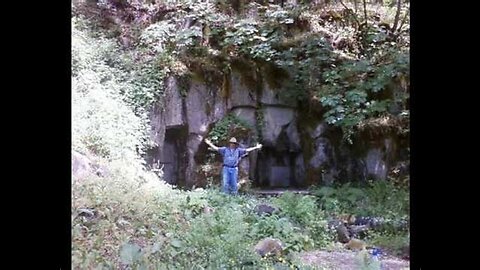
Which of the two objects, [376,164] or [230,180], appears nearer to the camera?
[230,180]

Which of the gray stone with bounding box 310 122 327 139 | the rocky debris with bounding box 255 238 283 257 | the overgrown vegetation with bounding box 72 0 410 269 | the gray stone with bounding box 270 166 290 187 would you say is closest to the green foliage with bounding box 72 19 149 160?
the overgrown vegetation with bounding box 72 0 410 269

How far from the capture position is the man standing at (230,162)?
12.4ft

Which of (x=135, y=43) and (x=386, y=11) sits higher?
(x=386, y=11)

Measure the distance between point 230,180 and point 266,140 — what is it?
67cm

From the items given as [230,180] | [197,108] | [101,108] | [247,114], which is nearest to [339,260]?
[230,180]

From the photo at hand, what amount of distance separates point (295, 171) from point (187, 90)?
1166mm

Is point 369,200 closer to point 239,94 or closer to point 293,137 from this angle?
point 293,137

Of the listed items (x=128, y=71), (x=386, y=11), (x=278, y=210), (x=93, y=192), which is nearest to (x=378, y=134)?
(x=386, y=11)

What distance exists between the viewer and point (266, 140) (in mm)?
4312

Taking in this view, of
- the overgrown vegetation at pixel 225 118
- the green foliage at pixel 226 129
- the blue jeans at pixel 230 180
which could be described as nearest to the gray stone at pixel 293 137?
the overgrown vegetation at pixel 225 118

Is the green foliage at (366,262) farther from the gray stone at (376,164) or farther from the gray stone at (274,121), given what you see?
the gray stone at (274,121)

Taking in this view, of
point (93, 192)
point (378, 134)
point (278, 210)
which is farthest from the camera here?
point (378, 134)
